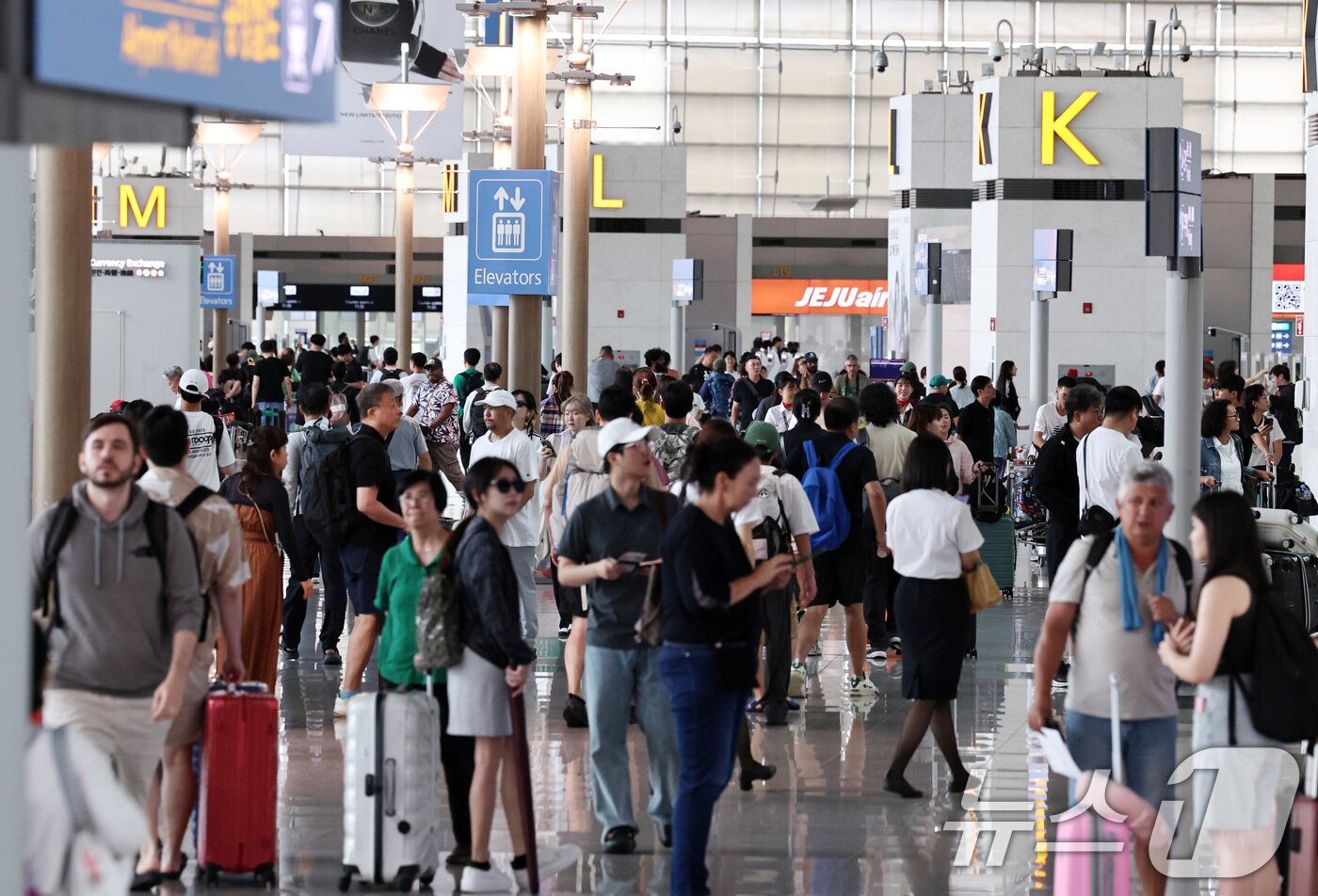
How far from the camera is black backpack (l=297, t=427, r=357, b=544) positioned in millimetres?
9875

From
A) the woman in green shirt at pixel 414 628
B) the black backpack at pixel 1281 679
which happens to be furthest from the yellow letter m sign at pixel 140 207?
the black backpack at pixel 1281 679

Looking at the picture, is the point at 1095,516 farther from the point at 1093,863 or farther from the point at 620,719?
the point at 620,719

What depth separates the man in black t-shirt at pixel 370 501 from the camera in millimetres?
9625

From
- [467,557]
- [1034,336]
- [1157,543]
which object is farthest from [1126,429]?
[1034,336]

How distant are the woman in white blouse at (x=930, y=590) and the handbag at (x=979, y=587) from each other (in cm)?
7

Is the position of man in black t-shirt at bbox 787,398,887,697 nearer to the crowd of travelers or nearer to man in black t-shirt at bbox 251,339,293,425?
the crowd of travelers

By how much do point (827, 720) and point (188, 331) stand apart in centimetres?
1360

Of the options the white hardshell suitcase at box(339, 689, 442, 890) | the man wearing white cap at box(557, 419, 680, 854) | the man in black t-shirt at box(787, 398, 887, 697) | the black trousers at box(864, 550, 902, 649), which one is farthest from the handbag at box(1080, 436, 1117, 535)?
the white hardshell suitcase at box(339, 689, 442, 890)

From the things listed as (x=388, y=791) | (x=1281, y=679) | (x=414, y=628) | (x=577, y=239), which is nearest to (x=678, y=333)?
(x=577, y=239)

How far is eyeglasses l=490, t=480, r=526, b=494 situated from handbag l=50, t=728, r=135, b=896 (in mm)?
2452

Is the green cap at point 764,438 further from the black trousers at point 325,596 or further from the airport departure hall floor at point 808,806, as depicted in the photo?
the black trousers at point 325,596

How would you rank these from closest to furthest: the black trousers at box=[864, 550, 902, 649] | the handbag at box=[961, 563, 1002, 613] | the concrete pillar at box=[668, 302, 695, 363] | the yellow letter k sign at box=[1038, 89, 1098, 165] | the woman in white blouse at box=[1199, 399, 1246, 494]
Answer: the handbag at box=[961, 563, 1002, 613]
the woman in white blouse at box=[1199, 399, 1246, 494]
the black trousers at box=[864, 550, 902, 649]
the yellow letter k sign at box=[1038, 89, 1098, 165]
the concrete pillar at box=[668, 302, 695, 363]

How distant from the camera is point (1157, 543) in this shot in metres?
5.75

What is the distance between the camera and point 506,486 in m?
6.49
